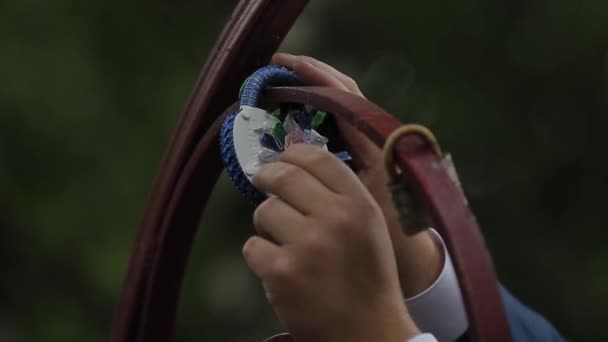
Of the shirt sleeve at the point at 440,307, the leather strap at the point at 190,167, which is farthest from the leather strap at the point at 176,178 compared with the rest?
the shirt sleeve at the point at 440,307

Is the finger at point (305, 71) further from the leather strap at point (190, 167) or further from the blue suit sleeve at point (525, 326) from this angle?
the blue suit sleeve at point (525, 326)

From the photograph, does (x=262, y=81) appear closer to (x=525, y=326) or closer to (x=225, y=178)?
(x=525, y=326)

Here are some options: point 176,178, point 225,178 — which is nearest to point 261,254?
point 176,178

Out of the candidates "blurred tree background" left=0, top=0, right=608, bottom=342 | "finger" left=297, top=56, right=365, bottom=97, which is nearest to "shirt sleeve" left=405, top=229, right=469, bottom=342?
"finger" left=297, top=56, right=365, bottom=97

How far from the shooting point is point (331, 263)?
1.15ft

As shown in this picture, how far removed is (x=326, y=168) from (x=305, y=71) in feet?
0.28

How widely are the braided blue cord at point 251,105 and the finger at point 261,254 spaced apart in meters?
0.03

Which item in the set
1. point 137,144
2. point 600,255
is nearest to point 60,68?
point 137,144

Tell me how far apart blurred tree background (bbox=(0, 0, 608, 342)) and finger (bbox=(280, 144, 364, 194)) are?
0.86 metres

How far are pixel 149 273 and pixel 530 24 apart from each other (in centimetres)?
112

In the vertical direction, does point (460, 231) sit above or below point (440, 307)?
above

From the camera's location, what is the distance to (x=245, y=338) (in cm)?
142

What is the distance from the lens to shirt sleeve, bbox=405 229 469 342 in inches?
20.0

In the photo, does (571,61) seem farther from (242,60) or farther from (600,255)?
(242,60)
